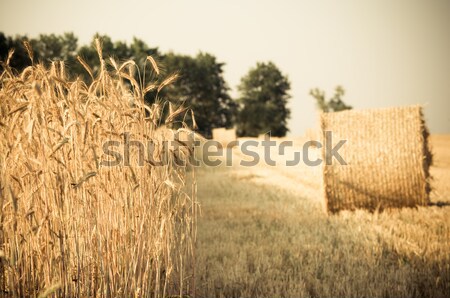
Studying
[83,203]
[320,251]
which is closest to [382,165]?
[320,251]

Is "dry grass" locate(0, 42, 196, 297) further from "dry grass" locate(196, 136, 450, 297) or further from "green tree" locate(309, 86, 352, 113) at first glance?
"green tree" locate(309, 86, 352, 113)

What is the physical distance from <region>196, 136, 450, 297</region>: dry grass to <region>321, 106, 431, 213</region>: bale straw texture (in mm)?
308

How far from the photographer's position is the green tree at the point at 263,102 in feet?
187

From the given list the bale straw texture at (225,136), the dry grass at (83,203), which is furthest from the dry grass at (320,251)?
the bale straw texture at (225,136)

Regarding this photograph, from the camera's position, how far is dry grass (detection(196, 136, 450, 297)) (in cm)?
322

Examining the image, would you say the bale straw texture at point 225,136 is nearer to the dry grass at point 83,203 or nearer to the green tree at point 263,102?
the green tree at point 263,102

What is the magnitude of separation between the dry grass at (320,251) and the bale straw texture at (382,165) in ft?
1.01

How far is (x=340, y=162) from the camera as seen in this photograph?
6582 mm

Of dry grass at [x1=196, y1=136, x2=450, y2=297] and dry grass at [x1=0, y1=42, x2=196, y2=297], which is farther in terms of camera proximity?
dry grass at [x1=196, y1=136, x2=450, y2=297]

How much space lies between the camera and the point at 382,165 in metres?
6.52

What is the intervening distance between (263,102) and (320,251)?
5783 cm

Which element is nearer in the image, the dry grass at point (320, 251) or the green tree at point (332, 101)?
the dry grass at point (320, 251)

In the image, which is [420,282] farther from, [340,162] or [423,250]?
[340,162]

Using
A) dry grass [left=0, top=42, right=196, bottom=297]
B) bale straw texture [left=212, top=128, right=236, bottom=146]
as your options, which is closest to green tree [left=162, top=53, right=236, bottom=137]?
bale straw texture [left=212, top=128, right=236, bottom=146]
